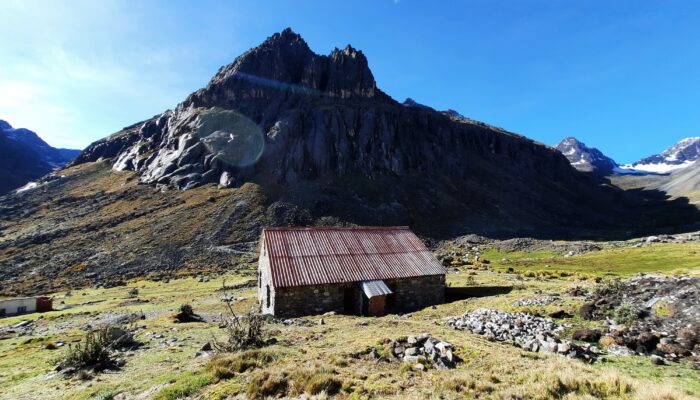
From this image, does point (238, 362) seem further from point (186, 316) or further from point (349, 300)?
point (186, 316)

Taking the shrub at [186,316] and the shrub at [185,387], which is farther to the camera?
the shrub at [186,316]

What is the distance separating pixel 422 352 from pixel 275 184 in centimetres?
9503

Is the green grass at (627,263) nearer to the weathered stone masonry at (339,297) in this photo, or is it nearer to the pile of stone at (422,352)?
the weathered stone masonry at (339,297)

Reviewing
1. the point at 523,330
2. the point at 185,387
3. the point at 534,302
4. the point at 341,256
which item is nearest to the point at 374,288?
the point at 341,256

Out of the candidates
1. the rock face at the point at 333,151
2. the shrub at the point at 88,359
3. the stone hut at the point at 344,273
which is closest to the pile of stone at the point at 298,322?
the stone hut at the point at 344,273

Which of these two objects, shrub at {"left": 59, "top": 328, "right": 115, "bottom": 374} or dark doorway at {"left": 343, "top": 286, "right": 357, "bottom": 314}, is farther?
dark doorway at {"left": 343, "top": 286, "right": 357, "bottom": 314}

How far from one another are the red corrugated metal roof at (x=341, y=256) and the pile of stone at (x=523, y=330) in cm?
848

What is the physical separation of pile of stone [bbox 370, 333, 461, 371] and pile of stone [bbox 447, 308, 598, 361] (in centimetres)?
427

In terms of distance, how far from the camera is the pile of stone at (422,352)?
38.7 feet

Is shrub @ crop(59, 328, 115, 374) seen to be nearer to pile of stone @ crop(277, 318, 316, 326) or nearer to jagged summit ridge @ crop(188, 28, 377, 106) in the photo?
pile of stone @ crop(277, 318, 316, 326)

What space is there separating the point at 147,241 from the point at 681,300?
282 ft

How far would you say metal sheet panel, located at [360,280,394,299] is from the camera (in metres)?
24.9

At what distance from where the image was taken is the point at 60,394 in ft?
37.3

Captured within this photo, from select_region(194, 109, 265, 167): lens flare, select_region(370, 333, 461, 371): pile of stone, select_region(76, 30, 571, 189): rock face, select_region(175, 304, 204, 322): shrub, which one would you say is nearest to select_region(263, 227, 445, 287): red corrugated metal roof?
select_region(175, 304, 204, 322): shrub
